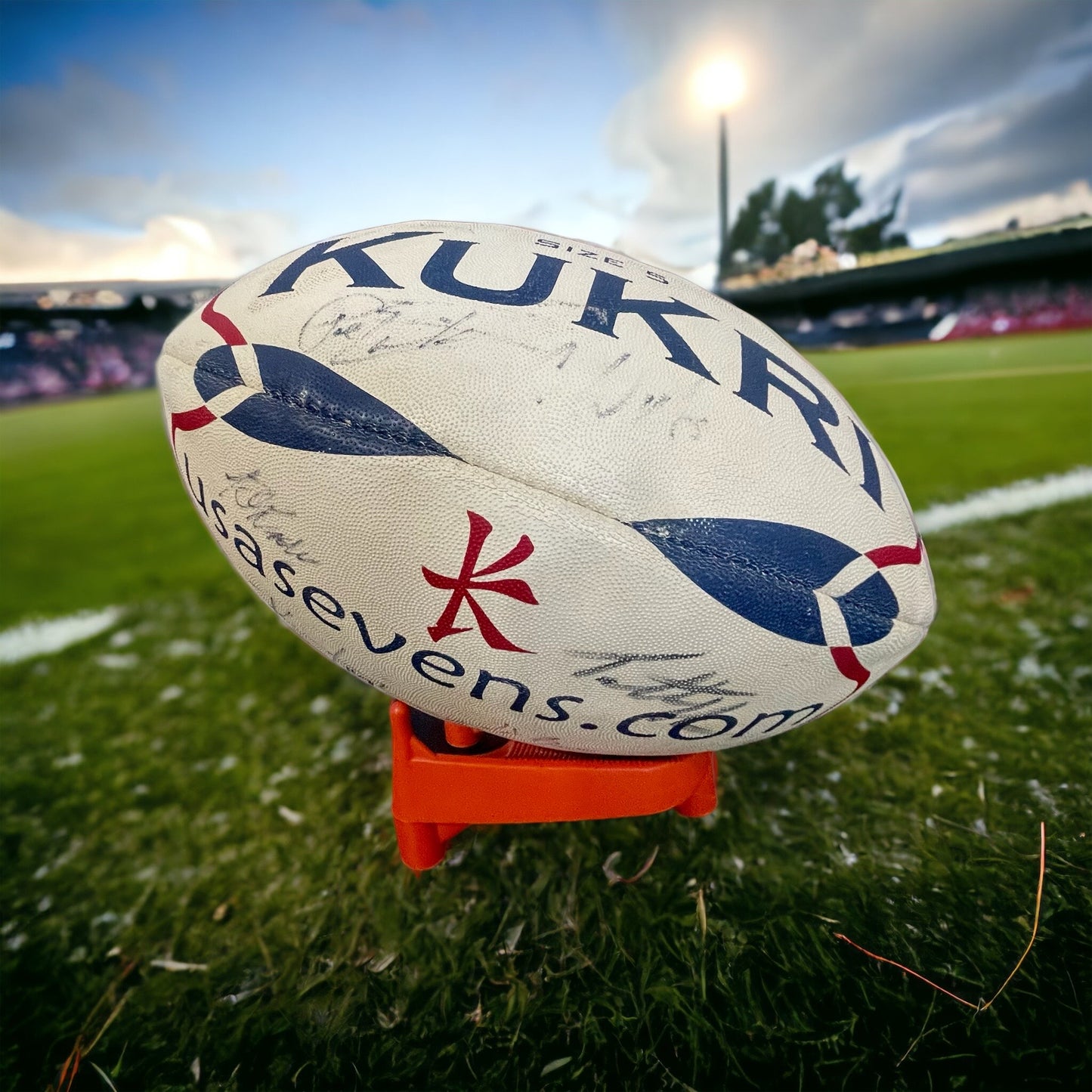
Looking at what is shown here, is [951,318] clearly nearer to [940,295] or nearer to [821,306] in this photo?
[940,295]

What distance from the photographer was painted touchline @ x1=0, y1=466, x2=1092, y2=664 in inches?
65.9

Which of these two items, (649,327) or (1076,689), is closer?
(649,327)

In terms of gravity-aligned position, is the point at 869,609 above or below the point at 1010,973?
above

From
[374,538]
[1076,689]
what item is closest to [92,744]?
[374,538]

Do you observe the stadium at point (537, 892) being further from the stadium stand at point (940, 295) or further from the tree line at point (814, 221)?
the stadium stand at point (940, 295)

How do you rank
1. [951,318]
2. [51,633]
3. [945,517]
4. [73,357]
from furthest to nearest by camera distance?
[951,318]
[73,357]
[945,517]
[51,633]

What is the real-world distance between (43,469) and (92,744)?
10.7 feet

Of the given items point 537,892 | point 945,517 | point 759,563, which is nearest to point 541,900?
point 537,892

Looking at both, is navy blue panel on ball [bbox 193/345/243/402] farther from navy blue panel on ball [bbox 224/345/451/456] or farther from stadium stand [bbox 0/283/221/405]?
stadium stand [bbox 0/283/221/405]

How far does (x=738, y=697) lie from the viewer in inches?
29.2

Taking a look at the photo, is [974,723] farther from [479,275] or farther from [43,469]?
[43,469]

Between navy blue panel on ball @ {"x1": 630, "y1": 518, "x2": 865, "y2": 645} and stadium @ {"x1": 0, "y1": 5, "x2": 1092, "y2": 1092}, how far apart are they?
1.44ft

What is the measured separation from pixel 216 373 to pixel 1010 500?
2339mm

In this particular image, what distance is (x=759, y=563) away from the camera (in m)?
0.69
